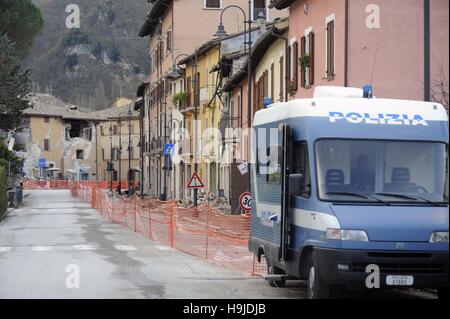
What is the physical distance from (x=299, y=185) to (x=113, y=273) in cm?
669

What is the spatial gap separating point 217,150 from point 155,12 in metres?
24.2

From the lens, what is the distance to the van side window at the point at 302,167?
12531mm

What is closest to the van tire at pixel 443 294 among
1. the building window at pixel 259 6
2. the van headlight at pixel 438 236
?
the van headlight at pixel 438 236

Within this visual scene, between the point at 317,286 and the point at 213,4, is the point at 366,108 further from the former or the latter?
the point at 213,4

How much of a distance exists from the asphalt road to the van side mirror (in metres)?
1.74

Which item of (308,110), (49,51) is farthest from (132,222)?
(49,51)

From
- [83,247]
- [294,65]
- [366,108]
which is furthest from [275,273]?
[294,65]

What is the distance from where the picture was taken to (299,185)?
12602 mm

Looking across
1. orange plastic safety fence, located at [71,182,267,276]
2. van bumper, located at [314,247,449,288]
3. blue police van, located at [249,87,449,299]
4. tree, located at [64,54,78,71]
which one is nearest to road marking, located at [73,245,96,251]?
orange plastic safety fence, located at [71,182,267,276]

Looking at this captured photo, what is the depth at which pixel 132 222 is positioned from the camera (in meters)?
39.8

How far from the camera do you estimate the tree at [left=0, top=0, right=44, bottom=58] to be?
52969 millimetres

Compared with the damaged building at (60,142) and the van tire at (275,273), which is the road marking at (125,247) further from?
the damaged building at (60,142)

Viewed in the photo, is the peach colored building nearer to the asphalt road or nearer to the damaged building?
the asphalt road
